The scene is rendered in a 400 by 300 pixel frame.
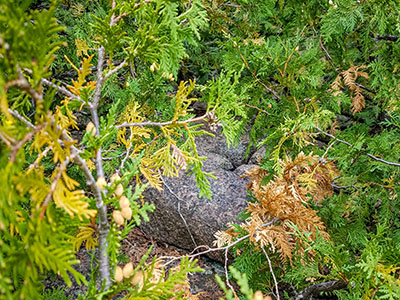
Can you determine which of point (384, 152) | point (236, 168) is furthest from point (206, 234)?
point (384, 152)

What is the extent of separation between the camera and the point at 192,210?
9.39ft

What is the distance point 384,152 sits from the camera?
6.97ft

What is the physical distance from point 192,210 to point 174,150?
1727mm

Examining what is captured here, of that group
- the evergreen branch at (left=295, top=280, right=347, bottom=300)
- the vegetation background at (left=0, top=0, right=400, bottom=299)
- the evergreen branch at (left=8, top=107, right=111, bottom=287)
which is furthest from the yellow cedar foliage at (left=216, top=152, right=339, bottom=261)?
the evergreen branch at (left=8, top=107, right=111, bottom=287)

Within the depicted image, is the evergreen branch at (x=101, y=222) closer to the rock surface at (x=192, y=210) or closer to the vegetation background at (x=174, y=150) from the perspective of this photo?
the vegetation background at (x=174, y=150)

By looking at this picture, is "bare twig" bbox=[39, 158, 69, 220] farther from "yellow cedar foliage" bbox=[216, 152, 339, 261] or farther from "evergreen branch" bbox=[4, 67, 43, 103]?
"yellow cedar foliage" bbox=[216, 152, 339, 261]

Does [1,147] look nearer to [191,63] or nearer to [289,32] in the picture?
[289,32]

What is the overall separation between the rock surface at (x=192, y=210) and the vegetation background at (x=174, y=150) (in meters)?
0.71

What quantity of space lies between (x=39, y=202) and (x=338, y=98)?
2.12m

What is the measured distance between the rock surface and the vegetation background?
708 mm

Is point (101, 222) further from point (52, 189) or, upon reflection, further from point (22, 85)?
point (22, 85)

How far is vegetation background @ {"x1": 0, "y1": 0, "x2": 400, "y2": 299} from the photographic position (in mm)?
759

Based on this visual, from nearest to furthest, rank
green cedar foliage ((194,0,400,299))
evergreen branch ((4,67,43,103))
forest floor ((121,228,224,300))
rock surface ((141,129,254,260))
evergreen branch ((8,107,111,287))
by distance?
1. evergreen branch ((4,67,43,103))
2. evergreen branch ((8,107,111,287))
3. green cedar foliage ((194,0,400,299))
4. forest floor ((121,228,224,300))
5. rock surface ((141,129,254,260))

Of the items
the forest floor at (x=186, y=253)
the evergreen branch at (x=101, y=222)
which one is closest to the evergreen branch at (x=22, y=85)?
the evergreen branch at (x=101, y=222)
